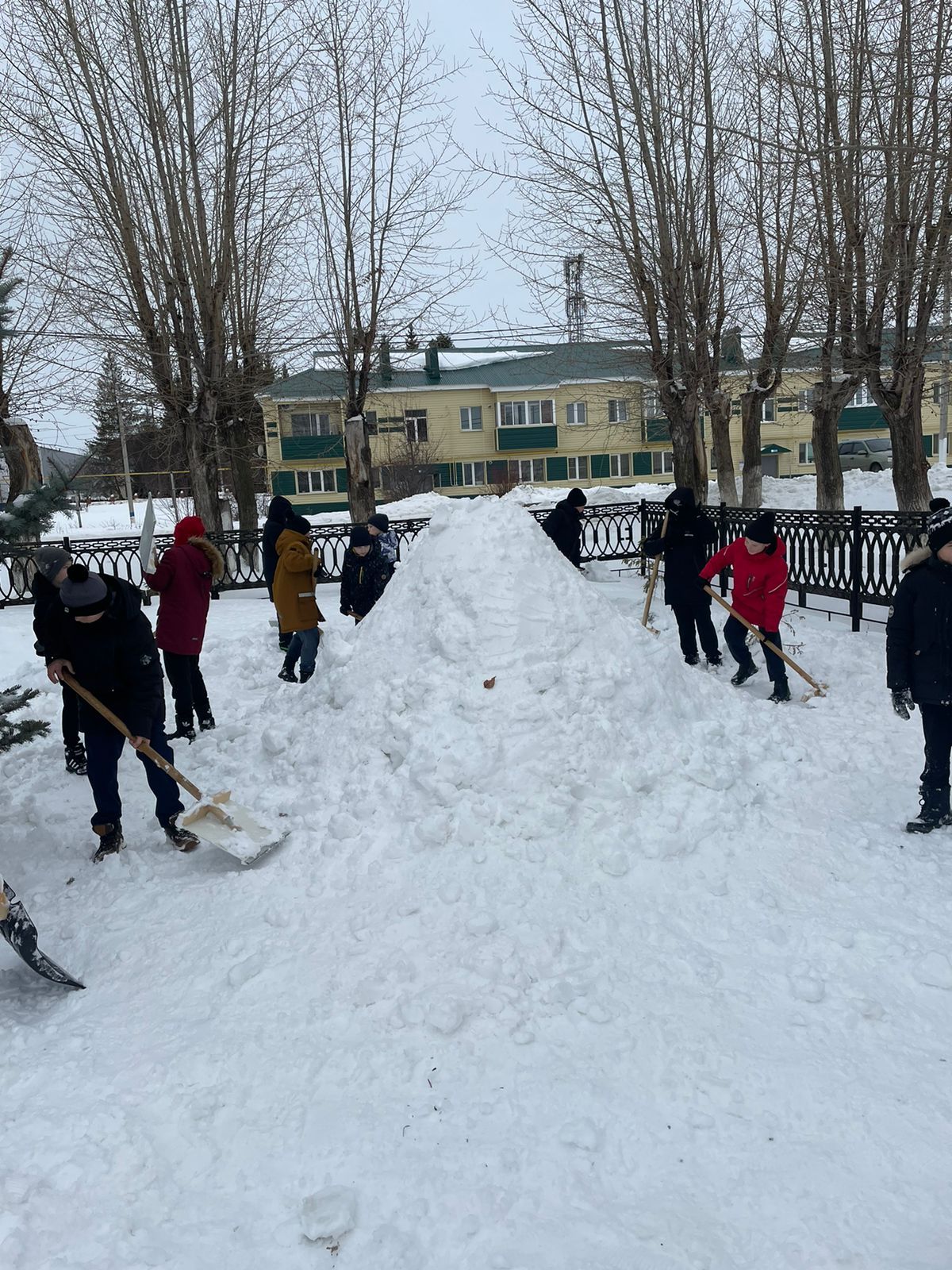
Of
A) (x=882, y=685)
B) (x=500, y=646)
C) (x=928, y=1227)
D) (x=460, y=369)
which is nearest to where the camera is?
(x=928, y=1227)

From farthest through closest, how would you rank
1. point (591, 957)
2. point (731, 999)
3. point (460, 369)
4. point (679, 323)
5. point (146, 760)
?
point (460, 369)
point (679, 323)
point (146, 760)
point (591, 957)
point (731, 999)

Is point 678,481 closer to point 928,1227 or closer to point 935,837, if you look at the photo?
point 935,837

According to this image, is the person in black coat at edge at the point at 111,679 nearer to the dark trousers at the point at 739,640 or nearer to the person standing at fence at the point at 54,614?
the person standing at fence at the point at 54,614

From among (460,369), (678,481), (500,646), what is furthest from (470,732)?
(460,369)

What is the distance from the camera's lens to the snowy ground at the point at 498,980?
8.38ft

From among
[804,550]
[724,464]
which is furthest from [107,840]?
[724,464]

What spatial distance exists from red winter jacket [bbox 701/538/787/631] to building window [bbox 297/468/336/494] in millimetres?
29071

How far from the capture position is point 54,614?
4.78 meters

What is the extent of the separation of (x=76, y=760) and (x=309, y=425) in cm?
3029

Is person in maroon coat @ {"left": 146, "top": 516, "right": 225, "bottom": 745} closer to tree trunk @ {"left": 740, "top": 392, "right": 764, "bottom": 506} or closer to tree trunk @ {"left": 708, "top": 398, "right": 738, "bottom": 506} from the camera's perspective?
tree trunk @ {"left": 740, "top": 392, "right": 764, "bottom": 506}

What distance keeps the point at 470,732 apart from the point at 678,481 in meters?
9.89

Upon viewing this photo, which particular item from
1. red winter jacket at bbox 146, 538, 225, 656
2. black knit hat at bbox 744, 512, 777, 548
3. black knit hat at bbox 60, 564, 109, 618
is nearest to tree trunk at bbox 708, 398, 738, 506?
black knit hat at bbox 744, 512, 777, 548

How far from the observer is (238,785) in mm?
5676

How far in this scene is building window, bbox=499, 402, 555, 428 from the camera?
35.7 meters
